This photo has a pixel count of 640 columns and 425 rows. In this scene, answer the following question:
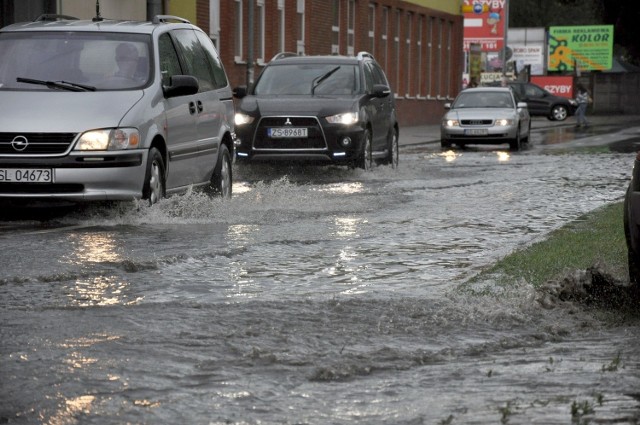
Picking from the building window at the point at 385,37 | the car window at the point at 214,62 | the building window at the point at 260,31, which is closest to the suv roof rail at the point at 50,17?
the car window at the point at 214,62

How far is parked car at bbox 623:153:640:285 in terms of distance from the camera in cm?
845

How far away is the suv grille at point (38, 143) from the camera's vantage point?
1350cm

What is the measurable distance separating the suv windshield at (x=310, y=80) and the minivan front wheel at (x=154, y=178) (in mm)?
9412

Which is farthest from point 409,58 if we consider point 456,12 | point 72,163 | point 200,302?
point 200,302

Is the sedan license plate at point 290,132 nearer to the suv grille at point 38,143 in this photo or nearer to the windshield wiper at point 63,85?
the windshield wiper at point 63,85

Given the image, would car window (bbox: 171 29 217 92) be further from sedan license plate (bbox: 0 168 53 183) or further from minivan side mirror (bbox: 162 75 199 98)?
sedan license plate (bbox: 0 168 53 183)

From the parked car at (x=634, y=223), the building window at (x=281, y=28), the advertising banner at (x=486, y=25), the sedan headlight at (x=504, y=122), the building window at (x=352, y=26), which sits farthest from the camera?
the advertising banner at (x=486, y=25)

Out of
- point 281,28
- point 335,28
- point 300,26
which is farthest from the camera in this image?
point 335,28

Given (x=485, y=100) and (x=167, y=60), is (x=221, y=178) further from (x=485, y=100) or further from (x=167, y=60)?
(x=485, y=100)

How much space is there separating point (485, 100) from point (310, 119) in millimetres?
15531

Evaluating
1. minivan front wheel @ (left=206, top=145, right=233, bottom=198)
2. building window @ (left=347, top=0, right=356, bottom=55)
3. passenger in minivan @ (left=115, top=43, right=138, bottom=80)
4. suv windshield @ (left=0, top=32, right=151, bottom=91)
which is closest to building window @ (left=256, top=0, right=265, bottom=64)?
building window @ (left=347, top=0, right=356, bottom=55)

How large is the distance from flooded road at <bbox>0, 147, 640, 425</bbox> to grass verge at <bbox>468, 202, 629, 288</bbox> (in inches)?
11.3

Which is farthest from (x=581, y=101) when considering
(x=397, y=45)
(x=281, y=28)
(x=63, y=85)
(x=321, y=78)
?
(x=63, y=85)

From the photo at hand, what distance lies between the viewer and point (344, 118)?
2283cm
